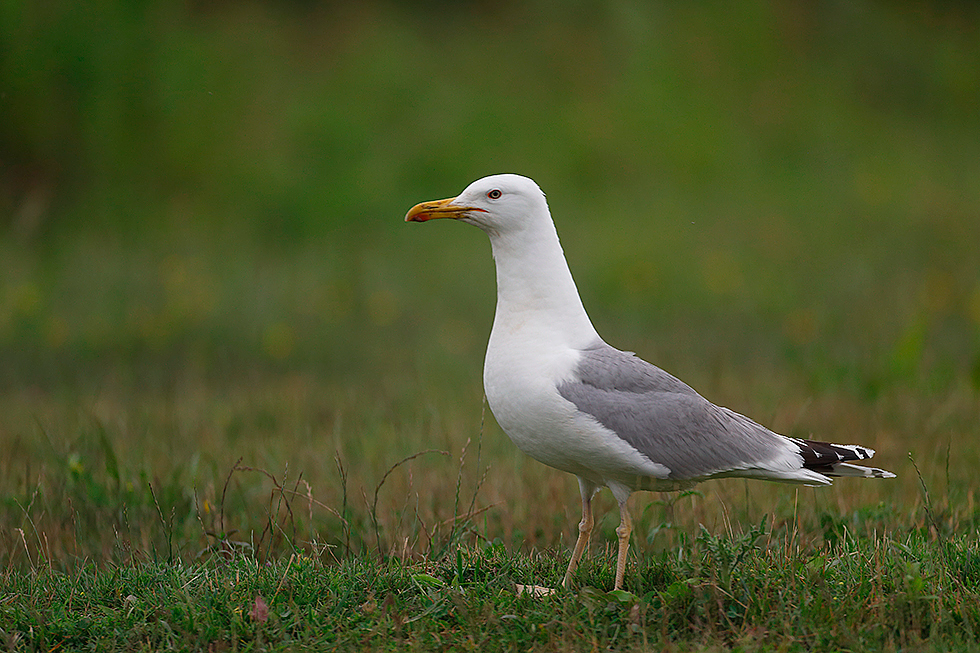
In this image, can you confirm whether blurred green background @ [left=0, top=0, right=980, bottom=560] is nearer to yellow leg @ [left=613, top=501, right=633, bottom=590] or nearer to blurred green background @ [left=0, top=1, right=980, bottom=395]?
blurred green background @ [left=0, top=1, right=980, bottom=395]

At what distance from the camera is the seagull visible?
12.8ft

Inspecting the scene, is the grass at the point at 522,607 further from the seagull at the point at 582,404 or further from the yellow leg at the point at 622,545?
the seagull at the point at 582,404

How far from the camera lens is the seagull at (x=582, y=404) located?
390 cm

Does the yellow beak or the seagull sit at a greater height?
the yellow beak

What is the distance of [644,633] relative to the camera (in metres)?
3.31

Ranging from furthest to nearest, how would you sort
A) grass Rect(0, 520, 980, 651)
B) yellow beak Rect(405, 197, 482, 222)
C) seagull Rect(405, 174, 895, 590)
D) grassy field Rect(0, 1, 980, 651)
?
yellow beak Rect(405, 197, 482, 222), seagull Rect(405, 174, 895, 590), grassy field Rect(0, 1, 980, 651), grass Rect(0, 520, 980, 651)

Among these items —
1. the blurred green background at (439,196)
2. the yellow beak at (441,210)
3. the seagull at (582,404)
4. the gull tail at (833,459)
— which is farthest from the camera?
the blurred green background at (439,196)

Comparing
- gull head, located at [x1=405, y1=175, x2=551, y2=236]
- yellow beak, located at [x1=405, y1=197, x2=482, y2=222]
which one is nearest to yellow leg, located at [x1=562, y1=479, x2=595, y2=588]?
gull head, located at [x1=405, y1=175, x2=551, y2=236]

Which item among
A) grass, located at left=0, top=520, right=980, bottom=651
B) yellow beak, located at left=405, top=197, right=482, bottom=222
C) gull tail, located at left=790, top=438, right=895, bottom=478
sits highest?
yellow beak, located at left=405, top=197, right=482, bottom=222

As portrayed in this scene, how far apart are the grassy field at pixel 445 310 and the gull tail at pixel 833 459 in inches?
11.6

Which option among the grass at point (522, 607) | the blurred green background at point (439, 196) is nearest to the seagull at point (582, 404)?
the grass at point (522, 607)

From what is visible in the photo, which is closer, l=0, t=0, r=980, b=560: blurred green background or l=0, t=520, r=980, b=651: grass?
l=0, t=520, r=980, b=651: grass

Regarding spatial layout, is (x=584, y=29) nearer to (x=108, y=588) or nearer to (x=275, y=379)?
(x=275, y=379)

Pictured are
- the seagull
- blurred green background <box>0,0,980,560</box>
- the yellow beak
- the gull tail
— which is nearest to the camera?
the seagull
